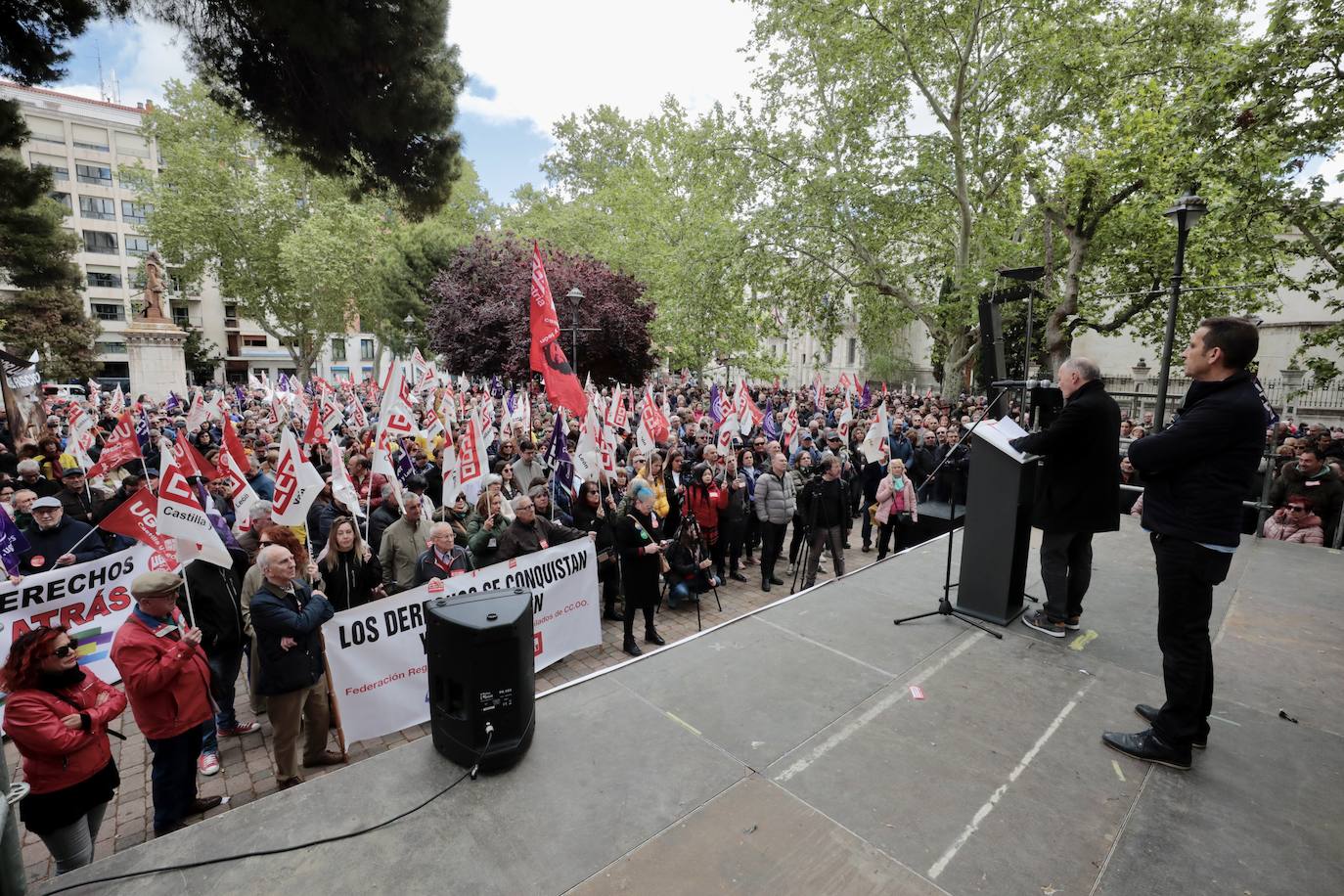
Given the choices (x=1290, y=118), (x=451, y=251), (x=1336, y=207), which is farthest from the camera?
(x=451, y=251)

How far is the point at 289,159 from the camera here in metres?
6.62

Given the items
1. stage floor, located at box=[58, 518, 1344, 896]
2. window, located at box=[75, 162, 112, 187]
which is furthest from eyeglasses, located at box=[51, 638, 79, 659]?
window, located at box=[75, 162, 112, 187]

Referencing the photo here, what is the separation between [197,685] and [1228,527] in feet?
20.0

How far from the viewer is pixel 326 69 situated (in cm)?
562

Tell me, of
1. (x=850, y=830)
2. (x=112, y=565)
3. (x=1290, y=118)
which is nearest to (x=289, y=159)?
(x=112, y=565)

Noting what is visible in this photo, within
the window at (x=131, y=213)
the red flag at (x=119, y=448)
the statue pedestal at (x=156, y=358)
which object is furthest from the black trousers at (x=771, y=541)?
the window at (x=131, y=213)

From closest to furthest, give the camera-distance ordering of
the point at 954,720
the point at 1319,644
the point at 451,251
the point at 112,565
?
the point at 954,720 → the point at 1319,644 → the point at 112,565 → the point at 451,251

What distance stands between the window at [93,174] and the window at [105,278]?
24.7 feet

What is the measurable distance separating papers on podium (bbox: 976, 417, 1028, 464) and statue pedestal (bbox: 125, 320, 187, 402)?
109 ft

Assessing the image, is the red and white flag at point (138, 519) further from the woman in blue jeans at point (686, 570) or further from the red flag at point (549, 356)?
the woman in blue jeans at point (686, 570)

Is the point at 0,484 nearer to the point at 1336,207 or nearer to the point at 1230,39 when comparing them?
the point at 1336,207

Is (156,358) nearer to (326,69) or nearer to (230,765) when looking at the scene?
(326,69)

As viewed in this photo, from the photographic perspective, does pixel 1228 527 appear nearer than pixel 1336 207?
Yes

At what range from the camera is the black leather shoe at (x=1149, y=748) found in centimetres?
339
